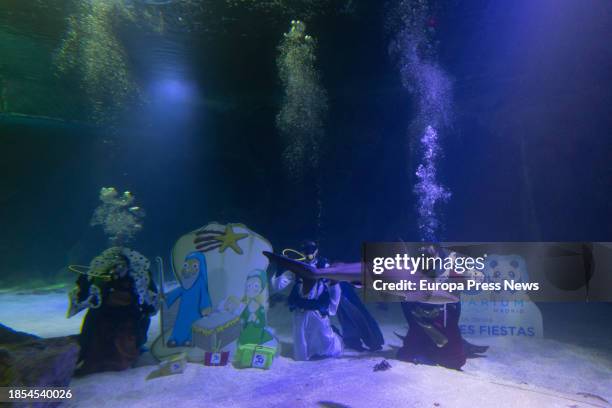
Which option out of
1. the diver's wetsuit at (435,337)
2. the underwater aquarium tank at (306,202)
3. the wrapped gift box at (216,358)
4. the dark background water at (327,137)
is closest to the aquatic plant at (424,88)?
the underwater aquarium tank at (306,202)

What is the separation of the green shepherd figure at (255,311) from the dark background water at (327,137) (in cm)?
564

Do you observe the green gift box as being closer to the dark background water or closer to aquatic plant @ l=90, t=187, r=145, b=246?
the dark background water

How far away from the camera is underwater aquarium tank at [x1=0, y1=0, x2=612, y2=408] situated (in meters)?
4.12

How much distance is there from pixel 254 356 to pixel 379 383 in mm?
1744

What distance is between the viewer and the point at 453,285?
4.09 meters

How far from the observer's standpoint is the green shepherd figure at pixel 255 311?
495 centimetres

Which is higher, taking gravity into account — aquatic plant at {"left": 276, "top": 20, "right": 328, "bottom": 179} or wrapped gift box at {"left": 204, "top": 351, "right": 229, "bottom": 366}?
aquatic plant at {"left": 276, "top": 20, "right": 328, "bottom": 179}

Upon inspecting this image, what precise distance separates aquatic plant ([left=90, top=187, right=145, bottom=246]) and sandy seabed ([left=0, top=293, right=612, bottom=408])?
10453 millimetres

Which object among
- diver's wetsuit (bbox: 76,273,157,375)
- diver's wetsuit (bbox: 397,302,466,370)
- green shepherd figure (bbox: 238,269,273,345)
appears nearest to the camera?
diver's wetsuit (bbox: 76,273,157,375)

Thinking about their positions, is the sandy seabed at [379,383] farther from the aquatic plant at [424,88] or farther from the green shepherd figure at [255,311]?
the aquatic plant at [424,88]

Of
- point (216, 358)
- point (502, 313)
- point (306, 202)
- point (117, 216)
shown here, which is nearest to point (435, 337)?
point (502, 313)

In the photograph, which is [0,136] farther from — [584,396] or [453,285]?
[584,396]

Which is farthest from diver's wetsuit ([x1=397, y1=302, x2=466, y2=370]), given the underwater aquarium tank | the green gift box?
the green gift box

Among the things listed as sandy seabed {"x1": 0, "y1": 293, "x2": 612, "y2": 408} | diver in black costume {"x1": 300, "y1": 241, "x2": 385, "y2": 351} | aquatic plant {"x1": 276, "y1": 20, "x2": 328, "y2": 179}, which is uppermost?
aquatic plant {"x1": 276, "y1": 20, "x2": 328, "y2": 179}
